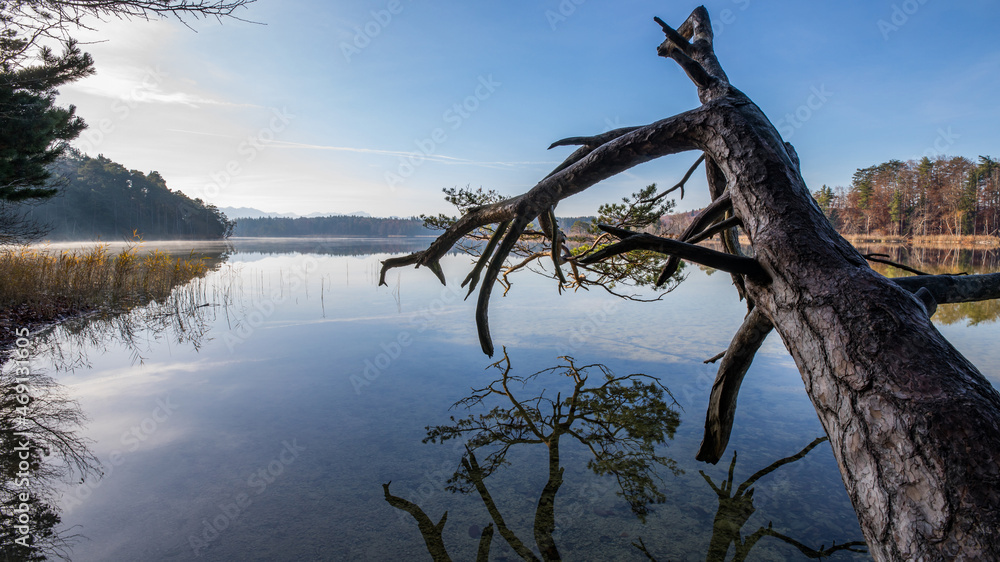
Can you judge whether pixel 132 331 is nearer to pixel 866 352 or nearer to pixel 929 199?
pixel 866 352

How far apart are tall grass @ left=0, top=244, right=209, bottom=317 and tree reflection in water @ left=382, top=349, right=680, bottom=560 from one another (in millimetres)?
7479

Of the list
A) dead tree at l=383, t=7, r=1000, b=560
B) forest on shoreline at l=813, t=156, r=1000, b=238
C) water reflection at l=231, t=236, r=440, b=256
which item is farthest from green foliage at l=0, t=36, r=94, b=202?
forest on shoreline at l=813, t=156, r=1000, b=238

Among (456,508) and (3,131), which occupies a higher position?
(3,131)

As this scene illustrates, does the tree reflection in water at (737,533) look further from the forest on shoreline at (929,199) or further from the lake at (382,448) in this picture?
the forest on shoreline at (929,199)

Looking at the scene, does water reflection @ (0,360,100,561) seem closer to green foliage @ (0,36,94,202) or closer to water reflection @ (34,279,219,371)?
water reflection @ (34,279,219,371)

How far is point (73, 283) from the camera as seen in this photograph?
328 inches

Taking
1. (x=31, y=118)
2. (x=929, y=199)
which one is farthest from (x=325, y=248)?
(x=929, y=199)

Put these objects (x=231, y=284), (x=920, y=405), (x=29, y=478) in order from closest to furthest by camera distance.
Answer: (x=920, y=405)
(x=29, y=478)
(x=231, y=284)

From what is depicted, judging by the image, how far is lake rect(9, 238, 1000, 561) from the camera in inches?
85.5

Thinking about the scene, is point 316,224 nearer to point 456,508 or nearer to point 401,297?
point 401,297

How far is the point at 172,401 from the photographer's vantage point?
13.6 feet

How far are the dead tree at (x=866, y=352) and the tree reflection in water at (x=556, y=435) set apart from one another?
142 cm

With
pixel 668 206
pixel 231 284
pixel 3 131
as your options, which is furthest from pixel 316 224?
pixel 668 206

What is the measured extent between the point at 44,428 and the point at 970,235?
52633mm
